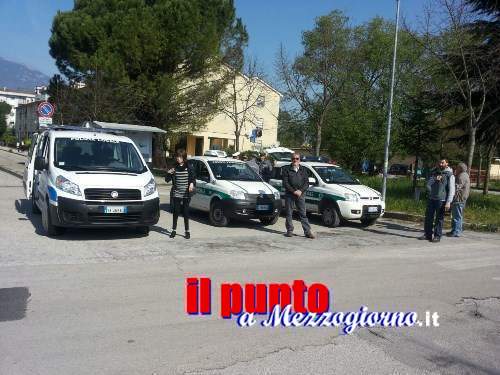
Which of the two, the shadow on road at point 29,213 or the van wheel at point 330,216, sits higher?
the van wheel at point 330,216

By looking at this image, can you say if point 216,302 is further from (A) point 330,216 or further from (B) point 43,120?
(B) point 43,120

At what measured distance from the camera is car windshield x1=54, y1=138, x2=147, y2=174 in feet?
32.1

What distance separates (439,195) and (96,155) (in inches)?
288

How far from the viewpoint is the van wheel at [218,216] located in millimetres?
12086

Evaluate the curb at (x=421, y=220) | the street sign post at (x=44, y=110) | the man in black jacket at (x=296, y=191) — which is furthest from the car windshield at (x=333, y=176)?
the street sign post at (x=44, y=110)

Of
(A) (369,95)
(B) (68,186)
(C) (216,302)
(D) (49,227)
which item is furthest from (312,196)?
(A) (369,95)

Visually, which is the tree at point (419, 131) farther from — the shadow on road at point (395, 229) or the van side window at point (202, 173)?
the van side window at point (202, 173)

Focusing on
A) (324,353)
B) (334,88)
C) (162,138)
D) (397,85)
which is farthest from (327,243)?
(397,85)

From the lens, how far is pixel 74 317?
17.3 ft

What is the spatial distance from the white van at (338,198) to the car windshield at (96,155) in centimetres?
511

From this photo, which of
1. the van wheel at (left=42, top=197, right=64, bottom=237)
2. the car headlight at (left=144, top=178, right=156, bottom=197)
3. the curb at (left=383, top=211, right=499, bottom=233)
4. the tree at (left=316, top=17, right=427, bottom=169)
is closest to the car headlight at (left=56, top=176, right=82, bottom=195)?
the van wheel at (left=42, top=197, right=64, bottom=237)

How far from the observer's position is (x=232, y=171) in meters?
13.1

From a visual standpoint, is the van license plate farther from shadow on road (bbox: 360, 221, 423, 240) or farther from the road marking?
the road marking

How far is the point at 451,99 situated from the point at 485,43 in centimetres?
222
